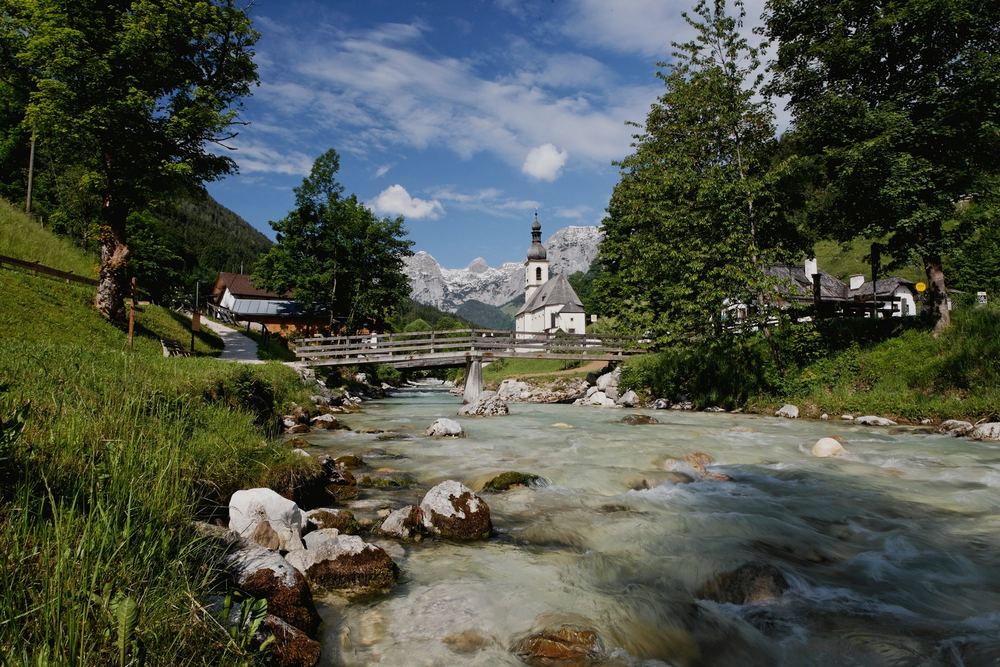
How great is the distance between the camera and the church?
8612cm

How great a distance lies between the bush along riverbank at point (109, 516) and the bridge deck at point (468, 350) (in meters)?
19.9

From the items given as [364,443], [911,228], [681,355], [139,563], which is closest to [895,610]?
[139,563]

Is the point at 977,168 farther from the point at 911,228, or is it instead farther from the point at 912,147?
the point at 911,228

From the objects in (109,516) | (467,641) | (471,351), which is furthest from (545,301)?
(109,516)

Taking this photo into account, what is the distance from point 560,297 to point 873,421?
74.2m

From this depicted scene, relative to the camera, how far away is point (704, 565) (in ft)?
17.6

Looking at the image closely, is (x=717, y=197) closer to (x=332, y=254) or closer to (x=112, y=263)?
(x=112, y=263)

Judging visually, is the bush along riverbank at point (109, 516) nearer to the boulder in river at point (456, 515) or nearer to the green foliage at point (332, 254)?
the boulder in river at point (456, 515)

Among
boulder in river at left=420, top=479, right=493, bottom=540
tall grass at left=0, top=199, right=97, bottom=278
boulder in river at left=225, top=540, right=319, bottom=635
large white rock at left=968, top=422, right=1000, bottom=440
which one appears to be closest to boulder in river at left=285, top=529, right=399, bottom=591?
boulder in river at left=225, top=540, right=319, bottom=635

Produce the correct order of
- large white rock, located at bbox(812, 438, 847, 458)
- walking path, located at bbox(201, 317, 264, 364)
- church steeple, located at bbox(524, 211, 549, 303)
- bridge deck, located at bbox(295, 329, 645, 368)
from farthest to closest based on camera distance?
church steeple, located at bbox(524, 211, 549, 303), walking path, located at bbox(201, 317, 264, 364), bridge deck, located at bbox(295, 329, 645, 368), large white rock, located at bbox(812, 438, 847, 458)

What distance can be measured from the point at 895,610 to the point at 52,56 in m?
25.0

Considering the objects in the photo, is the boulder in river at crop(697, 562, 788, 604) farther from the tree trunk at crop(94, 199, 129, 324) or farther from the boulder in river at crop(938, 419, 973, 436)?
the tree trunk at crop(94, 199, 129, 324)

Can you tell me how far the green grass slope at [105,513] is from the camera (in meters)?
2.26

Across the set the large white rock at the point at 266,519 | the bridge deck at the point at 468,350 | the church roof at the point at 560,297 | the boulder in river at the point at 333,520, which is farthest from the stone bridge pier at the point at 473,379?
the church roof at the point at 560,297
